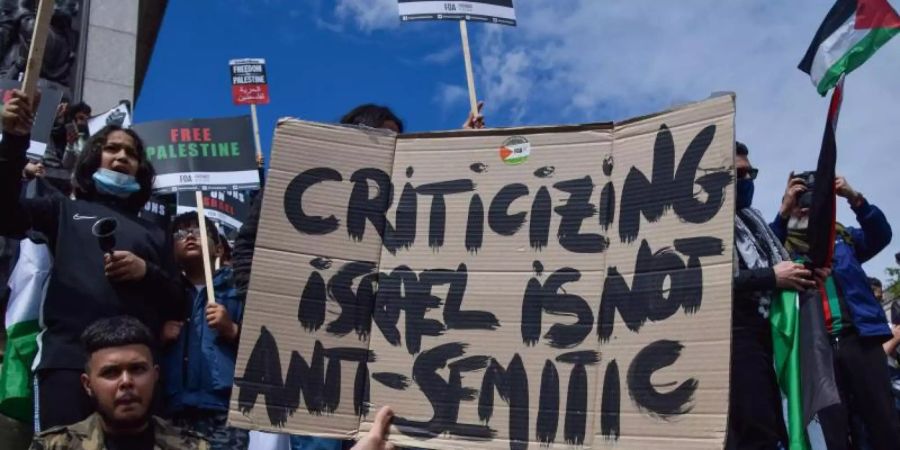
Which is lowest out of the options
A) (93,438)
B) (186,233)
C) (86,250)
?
(93,438)

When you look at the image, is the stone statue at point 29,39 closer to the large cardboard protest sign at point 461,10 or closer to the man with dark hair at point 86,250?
the large cardboard protest sign at point 461,10

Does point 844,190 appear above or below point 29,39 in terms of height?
below

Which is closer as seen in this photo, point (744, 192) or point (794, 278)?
point (794, 278)

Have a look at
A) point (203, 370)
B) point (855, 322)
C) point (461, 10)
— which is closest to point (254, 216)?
point (203, 370)

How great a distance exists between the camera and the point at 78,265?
3635 mm

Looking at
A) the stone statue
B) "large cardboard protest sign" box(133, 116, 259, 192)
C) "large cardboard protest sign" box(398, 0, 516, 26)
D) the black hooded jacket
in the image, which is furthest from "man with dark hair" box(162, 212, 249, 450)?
the stone statue

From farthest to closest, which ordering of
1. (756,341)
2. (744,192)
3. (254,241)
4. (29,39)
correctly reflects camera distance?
(29,39) → (744,192) → (756,341) → (254,241)

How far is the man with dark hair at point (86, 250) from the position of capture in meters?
3.46

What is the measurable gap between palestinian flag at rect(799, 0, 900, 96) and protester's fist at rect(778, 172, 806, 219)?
645mm

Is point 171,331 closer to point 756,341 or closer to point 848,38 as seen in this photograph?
point 756,341

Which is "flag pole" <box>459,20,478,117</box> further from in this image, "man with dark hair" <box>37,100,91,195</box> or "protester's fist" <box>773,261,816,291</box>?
"man with dark hair" <box>37,100,91,195</box>

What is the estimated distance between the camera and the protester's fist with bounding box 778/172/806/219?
451cm

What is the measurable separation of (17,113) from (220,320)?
1119mm

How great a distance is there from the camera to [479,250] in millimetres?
3381
